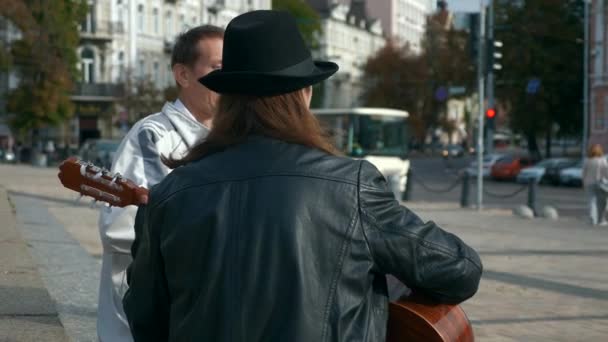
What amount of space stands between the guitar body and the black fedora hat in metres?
0.56

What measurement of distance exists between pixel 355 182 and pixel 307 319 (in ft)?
1.06

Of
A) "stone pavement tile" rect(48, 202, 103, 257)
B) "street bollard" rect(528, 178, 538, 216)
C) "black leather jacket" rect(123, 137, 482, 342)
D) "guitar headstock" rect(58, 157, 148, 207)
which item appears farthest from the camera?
"street bollard" rect(528, 178, 538, 216)

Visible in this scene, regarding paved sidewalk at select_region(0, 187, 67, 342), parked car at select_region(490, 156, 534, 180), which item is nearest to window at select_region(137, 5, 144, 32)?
parked car at select_region(490, 156, 534, 180)

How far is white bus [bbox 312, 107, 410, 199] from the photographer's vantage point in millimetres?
36281

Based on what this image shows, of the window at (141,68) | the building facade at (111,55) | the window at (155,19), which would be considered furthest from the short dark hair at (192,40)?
the window at (155,19)

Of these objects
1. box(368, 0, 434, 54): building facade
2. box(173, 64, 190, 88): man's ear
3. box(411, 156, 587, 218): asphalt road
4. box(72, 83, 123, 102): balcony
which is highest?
box(368, 0, 434, 54): building facade

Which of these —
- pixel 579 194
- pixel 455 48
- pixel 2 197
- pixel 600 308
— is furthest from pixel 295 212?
pixel 455 48

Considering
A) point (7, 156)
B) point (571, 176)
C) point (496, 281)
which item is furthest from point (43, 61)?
point (496, 281)

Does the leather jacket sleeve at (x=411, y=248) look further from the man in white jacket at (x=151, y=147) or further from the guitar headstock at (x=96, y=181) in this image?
the man in white jacket at (x=151, y=147)

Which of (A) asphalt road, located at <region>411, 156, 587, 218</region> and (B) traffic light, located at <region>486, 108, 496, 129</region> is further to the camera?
(A) asphalt road, located at <region>411, 156, 587, 218</region>

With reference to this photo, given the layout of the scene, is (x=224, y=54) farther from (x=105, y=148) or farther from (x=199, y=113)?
(x=105, y=148)

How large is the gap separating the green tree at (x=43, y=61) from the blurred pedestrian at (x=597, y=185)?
3708 cm

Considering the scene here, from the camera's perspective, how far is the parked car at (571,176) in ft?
142

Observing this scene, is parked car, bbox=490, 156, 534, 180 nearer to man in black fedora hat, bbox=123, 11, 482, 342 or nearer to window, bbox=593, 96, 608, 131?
window, bbox=593, 96, 608, 131
